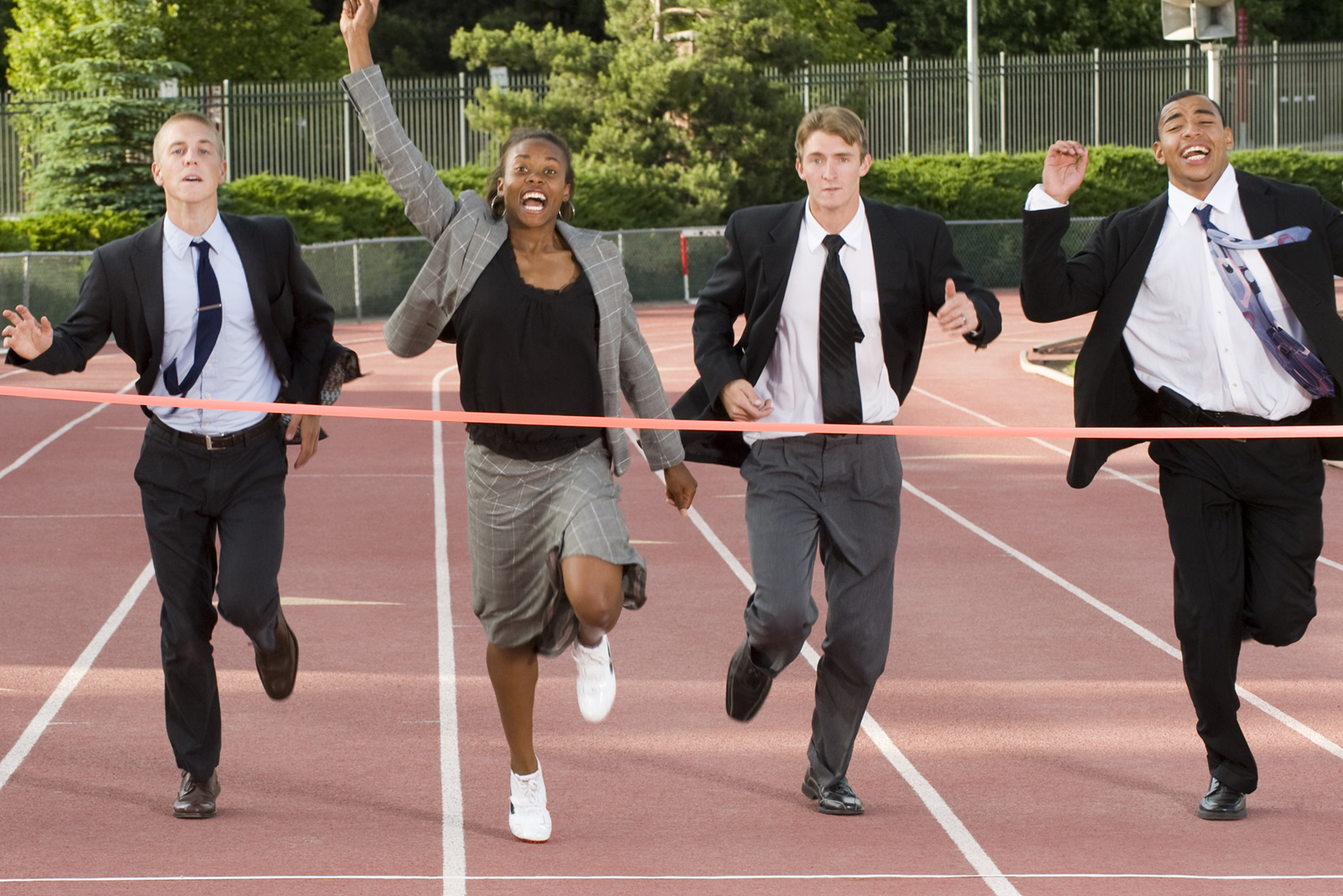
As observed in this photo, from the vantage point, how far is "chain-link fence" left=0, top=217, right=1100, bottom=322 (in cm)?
2403

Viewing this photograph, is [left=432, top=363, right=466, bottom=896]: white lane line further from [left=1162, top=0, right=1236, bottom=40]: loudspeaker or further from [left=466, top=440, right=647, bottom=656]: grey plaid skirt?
[left=1162, top=0, right=1236, bottom=40]: loudspeaker

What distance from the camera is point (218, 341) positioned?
5555mm

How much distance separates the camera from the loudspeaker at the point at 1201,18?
14078mm

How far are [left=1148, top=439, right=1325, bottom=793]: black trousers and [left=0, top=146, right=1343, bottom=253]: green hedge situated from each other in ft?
80.9

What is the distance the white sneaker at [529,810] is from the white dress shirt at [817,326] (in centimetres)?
127

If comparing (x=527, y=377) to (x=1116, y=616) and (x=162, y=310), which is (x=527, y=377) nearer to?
(x=162, y=310)

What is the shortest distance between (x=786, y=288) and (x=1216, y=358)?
130cm

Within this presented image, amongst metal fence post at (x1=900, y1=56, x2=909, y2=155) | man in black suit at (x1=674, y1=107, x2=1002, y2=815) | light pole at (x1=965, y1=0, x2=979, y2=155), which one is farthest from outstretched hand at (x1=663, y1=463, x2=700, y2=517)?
metal fence post at (x1=900, y1=56, x2=909, y2=155)

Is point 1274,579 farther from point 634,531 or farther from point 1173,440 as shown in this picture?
point 634,531

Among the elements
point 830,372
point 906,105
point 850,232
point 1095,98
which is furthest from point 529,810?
point 1095,98

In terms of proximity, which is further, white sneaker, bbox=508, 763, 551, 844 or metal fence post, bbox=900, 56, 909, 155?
metal fence post, bbox=900, 56, 909, 155

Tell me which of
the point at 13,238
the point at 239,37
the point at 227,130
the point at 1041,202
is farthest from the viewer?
the point at 239,37

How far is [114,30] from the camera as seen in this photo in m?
34.8

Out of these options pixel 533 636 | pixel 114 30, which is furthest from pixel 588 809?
pixel 114 30
